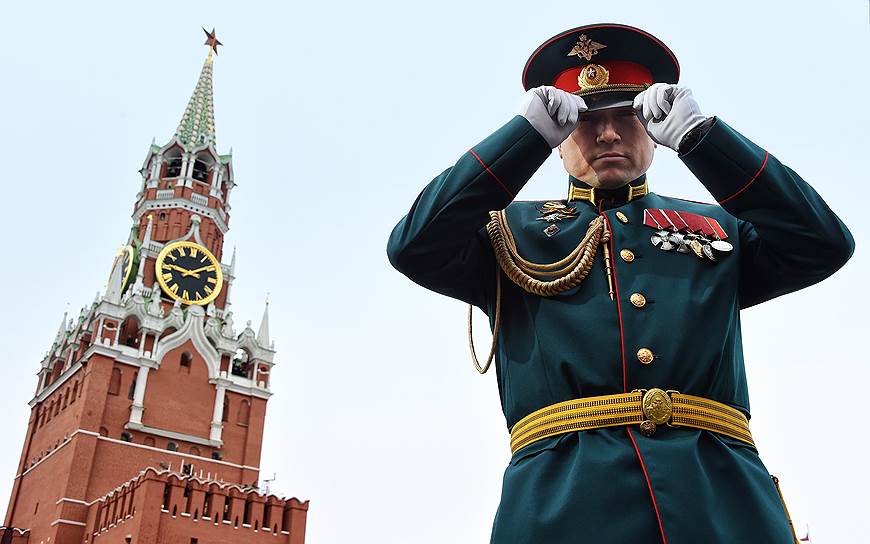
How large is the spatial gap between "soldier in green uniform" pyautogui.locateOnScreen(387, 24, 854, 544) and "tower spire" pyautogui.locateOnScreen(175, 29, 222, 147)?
47.9m

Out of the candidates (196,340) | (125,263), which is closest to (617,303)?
(196,340)

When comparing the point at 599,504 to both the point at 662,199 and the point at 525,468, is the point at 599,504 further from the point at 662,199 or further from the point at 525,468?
the point at 662,199

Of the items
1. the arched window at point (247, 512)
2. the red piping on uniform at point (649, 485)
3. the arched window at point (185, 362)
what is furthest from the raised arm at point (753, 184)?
the arched window at point (185, 362)

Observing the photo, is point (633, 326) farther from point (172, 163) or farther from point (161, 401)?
point (172, 163)

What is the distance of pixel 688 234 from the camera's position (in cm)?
307

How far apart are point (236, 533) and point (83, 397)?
10.2 meters

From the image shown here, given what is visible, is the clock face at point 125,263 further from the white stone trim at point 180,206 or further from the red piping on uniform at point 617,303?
the red piping on uniform at point 617,303

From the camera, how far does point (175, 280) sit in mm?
42906

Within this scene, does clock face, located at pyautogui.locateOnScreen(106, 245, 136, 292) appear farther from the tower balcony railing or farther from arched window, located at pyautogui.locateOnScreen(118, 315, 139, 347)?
the tower balcony railing

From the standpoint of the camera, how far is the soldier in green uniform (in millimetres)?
2580

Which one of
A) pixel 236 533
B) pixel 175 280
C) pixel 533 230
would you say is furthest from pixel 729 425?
pixel 175 280

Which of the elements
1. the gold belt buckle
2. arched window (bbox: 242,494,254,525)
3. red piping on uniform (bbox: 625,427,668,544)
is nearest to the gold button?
the gold belt buckle

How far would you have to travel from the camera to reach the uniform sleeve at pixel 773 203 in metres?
2.74

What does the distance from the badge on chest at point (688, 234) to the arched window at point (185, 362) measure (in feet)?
128
